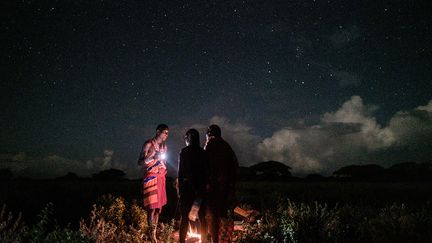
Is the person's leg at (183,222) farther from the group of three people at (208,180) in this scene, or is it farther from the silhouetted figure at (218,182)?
the silhouetted figure at (218,182)

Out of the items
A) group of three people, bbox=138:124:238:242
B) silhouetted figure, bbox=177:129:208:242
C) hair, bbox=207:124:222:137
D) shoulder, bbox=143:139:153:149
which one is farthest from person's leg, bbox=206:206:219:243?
shoulder, bbox=143:139:153:149

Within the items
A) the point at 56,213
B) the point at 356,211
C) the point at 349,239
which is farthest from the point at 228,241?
the point at 56,213

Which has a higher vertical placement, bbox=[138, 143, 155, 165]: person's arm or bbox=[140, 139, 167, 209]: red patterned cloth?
bbox=[138, 143, 155, 165]: person's arm

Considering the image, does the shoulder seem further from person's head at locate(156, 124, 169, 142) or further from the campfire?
the campfire

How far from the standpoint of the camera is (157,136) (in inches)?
325

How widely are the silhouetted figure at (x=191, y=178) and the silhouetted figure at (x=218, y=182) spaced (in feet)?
0.46

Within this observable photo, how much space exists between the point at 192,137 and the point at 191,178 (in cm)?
79

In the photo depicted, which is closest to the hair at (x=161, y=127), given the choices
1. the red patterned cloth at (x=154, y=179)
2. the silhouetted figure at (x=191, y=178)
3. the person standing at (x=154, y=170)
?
the person standing at (x=154, y=170)

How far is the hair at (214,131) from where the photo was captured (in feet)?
23.2

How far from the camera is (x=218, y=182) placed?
22.8 feet

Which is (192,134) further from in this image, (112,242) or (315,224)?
(315,224)

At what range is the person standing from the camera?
8.22 meters

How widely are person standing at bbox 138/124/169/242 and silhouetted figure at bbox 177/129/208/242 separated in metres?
1.47

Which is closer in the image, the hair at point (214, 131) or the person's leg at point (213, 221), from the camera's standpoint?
the person's leg at point (213, 221)
